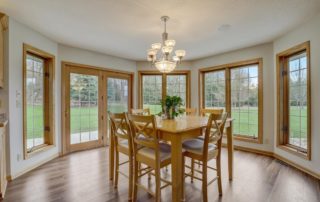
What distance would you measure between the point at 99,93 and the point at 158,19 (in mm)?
2542

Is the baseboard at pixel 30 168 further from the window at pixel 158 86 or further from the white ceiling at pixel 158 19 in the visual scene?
Answer: the window at pixel 158 86

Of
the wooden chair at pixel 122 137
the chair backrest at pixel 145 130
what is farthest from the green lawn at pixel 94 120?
the chair backrest at pixel 145 130

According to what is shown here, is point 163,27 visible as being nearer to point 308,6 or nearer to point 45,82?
point 308,6

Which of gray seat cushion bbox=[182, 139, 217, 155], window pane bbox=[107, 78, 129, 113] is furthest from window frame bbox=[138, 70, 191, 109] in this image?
gray seat cushion bbox=[182, 139, 217, 155]

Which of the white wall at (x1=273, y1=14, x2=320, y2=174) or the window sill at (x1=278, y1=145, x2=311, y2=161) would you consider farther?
the window sill at (x1=278, y1=145, x2=311, y2=161)

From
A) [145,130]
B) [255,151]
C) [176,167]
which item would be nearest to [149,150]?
[145,130]

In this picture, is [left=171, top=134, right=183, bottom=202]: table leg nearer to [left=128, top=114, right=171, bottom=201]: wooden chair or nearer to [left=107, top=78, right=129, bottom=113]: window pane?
[left=128, top=114, right=171, bottom=201]: wooden chair

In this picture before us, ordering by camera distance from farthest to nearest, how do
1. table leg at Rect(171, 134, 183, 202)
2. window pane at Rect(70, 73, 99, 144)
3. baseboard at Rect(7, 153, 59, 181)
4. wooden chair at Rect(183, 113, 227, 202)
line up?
window pane at Rect(70, 73, 99, 144) < baseboard at Rect(7, 153, 59, 181) < wooden chair at Rect(183, 113, 227, 202) < table leg at Rect(171, 134, 183, 202)

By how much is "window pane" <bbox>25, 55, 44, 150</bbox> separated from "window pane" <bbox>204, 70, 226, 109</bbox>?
155 inches

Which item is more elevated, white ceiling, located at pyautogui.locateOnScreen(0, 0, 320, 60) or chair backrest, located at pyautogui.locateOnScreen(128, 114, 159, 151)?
white ceiling, located at pyautogui.locateOnScreen(0, 0, 320, 60)

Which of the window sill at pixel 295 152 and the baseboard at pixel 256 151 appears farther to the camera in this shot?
the baseboard at pixel 256 151

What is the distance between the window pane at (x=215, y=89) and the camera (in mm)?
4496

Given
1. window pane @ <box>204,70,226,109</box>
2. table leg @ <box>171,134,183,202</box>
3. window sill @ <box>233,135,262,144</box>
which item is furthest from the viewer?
window pane @ <box>204,70,226,109</box>

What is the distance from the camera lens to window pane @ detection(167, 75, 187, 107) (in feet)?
16.7
